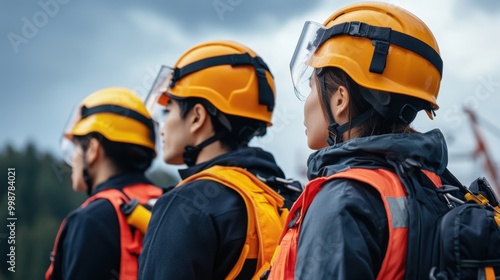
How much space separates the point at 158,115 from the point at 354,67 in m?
2.85

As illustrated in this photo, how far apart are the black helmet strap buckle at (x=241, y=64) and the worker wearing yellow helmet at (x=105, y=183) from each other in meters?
1.21

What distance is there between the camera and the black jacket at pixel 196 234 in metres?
4.17

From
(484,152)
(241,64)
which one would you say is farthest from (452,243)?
(484,152)

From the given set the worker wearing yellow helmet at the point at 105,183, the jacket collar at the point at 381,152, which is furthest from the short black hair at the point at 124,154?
the jacket collar at the point at 381,152

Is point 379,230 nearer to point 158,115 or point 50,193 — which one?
point 158,115

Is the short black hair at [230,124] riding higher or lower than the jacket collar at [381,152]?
lower

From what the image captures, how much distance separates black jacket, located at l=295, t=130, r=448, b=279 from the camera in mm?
2811

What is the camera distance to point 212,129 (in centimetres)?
522

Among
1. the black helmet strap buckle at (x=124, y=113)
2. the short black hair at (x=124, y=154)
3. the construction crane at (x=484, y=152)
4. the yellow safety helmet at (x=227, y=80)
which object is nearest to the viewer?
the yellow safety helmet at (x=227, y=80)

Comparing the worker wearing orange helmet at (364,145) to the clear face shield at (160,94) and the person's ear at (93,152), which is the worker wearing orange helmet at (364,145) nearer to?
the clear face shield at (160,94)

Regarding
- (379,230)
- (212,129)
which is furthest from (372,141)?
(212,129)

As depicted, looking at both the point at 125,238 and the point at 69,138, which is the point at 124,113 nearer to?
the point at 69,138

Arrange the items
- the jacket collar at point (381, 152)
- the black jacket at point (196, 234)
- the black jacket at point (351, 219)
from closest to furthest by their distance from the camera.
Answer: the black jacket at point (351, 219) → the jacket collar at point (381, 152) → the black jacket at point (196, 234)

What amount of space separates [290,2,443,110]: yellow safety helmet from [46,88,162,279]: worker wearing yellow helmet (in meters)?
2.77
